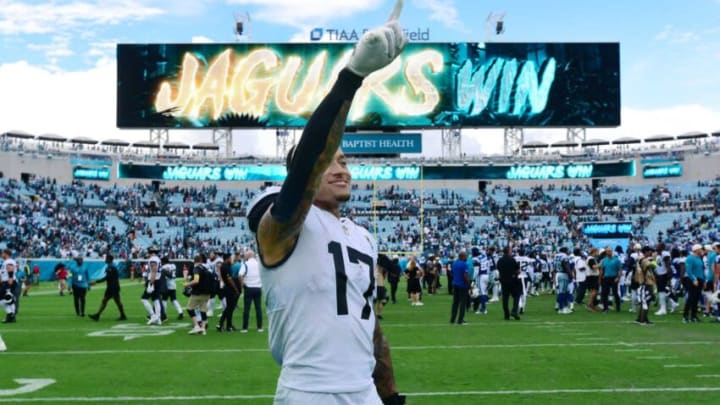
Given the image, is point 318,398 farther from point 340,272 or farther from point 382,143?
point 382,143

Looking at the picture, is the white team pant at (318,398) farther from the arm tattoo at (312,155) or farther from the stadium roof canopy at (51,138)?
the stadium roof canopy at (51,138)

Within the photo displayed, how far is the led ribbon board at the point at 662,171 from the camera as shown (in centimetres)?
7106

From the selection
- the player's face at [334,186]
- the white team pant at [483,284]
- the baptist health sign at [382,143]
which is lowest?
the white team pant at [483,284]

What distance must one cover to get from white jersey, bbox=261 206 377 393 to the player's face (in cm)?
12

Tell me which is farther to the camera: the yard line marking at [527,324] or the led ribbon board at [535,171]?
the led ribbon board at [535,171]

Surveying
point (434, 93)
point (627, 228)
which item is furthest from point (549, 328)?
point (434, 93)

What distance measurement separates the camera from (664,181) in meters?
71.3

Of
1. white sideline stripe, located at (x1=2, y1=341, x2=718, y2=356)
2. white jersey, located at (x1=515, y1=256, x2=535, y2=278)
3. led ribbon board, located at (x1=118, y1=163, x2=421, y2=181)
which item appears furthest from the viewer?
led ribbon board, located at (x1=118, y1=163, x2=421, y2=181)

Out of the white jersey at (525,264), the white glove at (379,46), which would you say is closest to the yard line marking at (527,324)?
the white jersey at (525,264)

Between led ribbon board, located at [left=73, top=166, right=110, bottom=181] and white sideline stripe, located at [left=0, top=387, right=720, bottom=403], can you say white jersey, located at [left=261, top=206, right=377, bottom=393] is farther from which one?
led ribbon board, located at [left=73, top=166, right=110, bottom=181]

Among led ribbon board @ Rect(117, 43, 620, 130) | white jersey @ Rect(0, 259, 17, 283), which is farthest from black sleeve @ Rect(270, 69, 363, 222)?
led ribbon board @ Rect(117, 43, 620, 130)

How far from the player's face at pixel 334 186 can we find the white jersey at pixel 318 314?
0.12 metres

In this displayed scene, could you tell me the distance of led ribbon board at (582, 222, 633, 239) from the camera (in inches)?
1129

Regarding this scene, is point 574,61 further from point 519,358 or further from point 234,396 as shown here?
point 234,396
